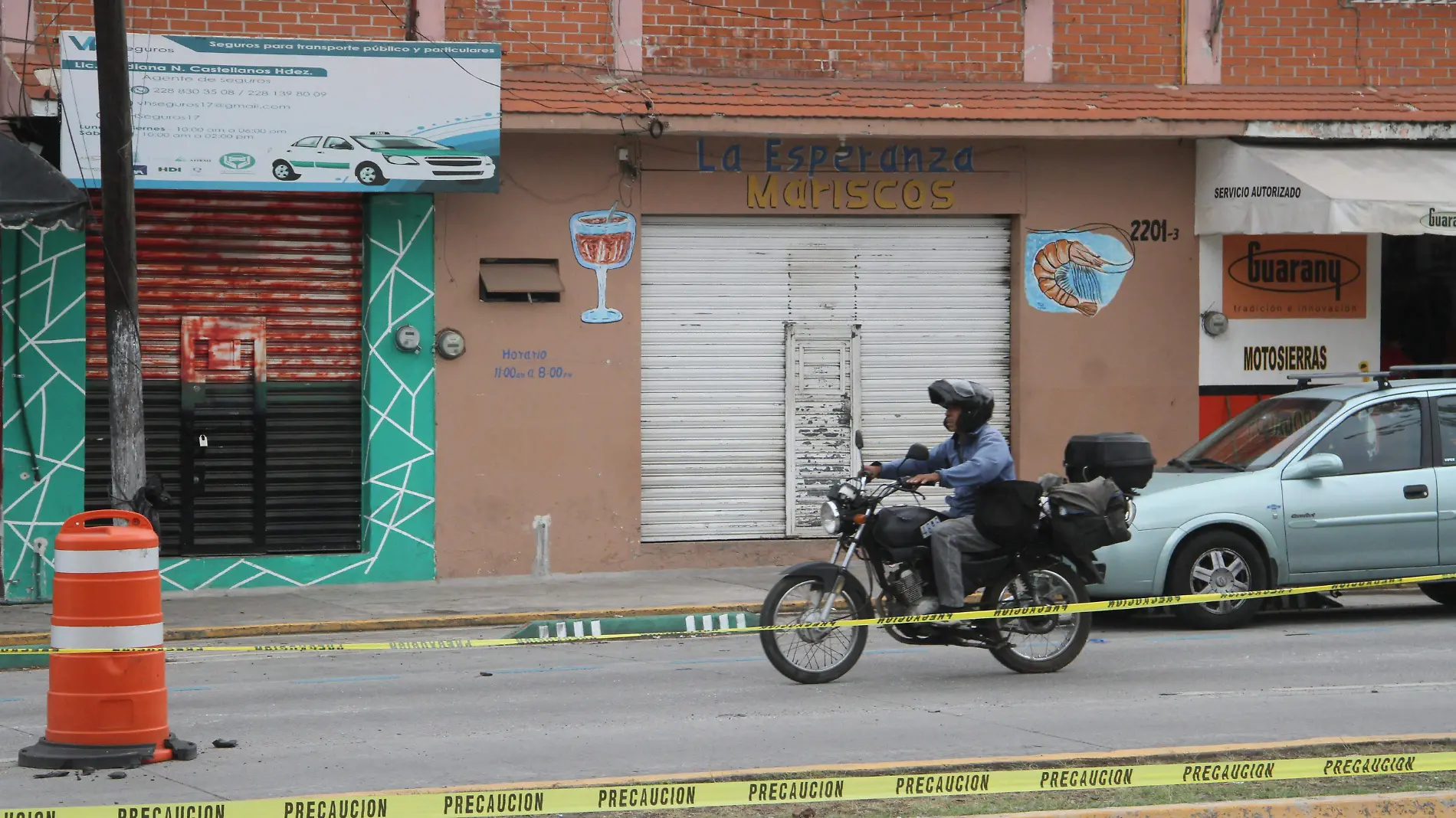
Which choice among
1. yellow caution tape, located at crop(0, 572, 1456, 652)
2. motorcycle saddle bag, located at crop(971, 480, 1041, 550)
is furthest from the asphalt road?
motorcycle saddle bag, located at crop(971, 480, 1041, 550)

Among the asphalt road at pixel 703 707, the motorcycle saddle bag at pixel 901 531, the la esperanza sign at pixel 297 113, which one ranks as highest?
the la esperanza sign at pixel 297 113

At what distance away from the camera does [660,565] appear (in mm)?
15977

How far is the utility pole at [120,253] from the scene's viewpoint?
12.1 metres

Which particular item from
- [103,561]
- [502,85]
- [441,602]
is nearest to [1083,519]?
[103,561]

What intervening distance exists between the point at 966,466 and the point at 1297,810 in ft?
12.4

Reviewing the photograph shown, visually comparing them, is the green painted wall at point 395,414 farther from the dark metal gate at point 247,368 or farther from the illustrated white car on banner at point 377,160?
the illustrated white car on banner at point 377,160

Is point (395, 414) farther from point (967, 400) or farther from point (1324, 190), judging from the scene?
point (1324, 190)

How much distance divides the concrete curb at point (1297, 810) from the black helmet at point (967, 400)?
3784mm

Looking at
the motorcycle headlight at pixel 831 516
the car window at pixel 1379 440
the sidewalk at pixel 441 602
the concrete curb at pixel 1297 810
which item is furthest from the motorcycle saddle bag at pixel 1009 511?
the sidewalk at pixel 441 602

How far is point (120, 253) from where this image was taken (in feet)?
40.5

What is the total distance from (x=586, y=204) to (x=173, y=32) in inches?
152

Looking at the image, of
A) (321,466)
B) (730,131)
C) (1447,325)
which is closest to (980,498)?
(730,131)

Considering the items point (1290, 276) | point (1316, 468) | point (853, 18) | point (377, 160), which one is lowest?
point (1316, 468)

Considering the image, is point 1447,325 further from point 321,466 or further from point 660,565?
point 321,466
